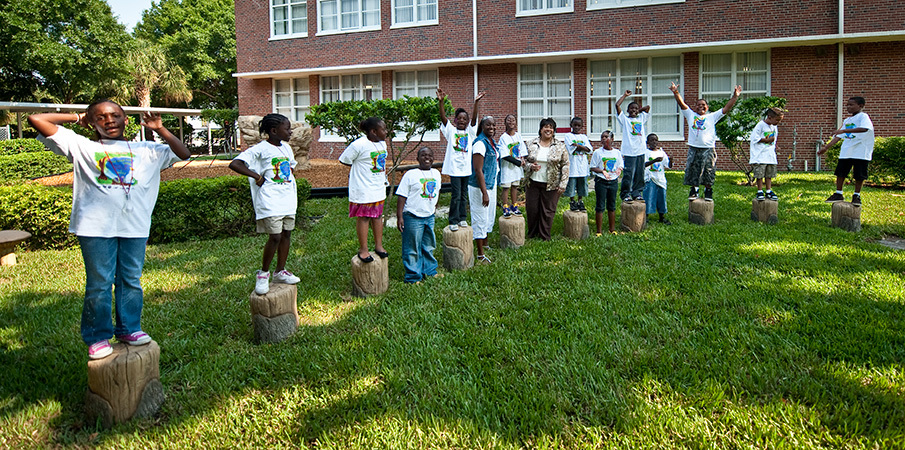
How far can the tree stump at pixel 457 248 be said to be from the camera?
6605 mm

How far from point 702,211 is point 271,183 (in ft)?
21.5

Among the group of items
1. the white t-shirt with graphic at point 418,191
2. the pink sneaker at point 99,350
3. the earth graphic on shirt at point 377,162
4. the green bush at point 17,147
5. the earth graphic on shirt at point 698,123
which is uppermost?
the green bush at point 17,147

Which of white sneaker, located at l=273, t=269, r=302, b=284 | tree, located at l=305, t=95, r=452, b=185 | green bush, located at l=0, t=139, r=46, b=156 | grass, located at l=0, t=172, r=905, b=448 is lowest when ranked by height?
grass, located at l=0, t=172, r=905, b=448

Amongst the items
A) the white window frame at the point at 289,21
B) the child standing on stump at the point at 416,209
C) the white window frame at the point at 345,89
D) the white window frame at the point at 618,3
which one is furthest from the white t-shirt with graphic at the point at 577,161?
the white window frame at the point at 289,21

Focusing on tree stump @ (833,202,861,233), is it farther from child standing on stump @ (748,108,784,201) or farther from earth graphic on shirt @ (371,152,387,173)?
earth graphic on shirt @ (371,152,387,173)

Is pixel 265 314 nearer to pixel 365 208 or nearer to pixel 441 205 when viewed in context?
pixel 365 208

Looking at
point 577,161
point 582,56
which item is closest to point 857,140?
point 577,161

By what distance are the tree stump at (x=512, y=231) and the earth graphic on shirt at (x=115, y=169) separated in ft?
15.4

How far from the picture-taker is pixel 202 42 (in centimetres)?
3694

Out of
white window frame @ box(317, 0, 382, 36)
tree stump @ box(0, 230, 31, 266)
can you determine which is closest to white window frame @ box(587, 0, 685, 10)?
white window frame @ box(317, 0, 382, 36)

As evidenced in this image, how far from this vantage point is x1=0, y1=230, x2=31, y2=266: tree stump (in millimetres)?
7230

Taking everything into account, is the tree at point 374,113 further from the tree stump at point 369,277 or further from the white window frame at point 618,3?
the white window frame at point 618,3

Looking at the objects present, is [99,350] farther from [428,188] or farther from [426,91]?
[426,91]

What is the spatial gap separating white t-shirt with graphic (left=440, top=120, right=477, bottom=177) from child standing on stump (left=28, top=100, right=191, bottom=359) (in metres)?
3.47
